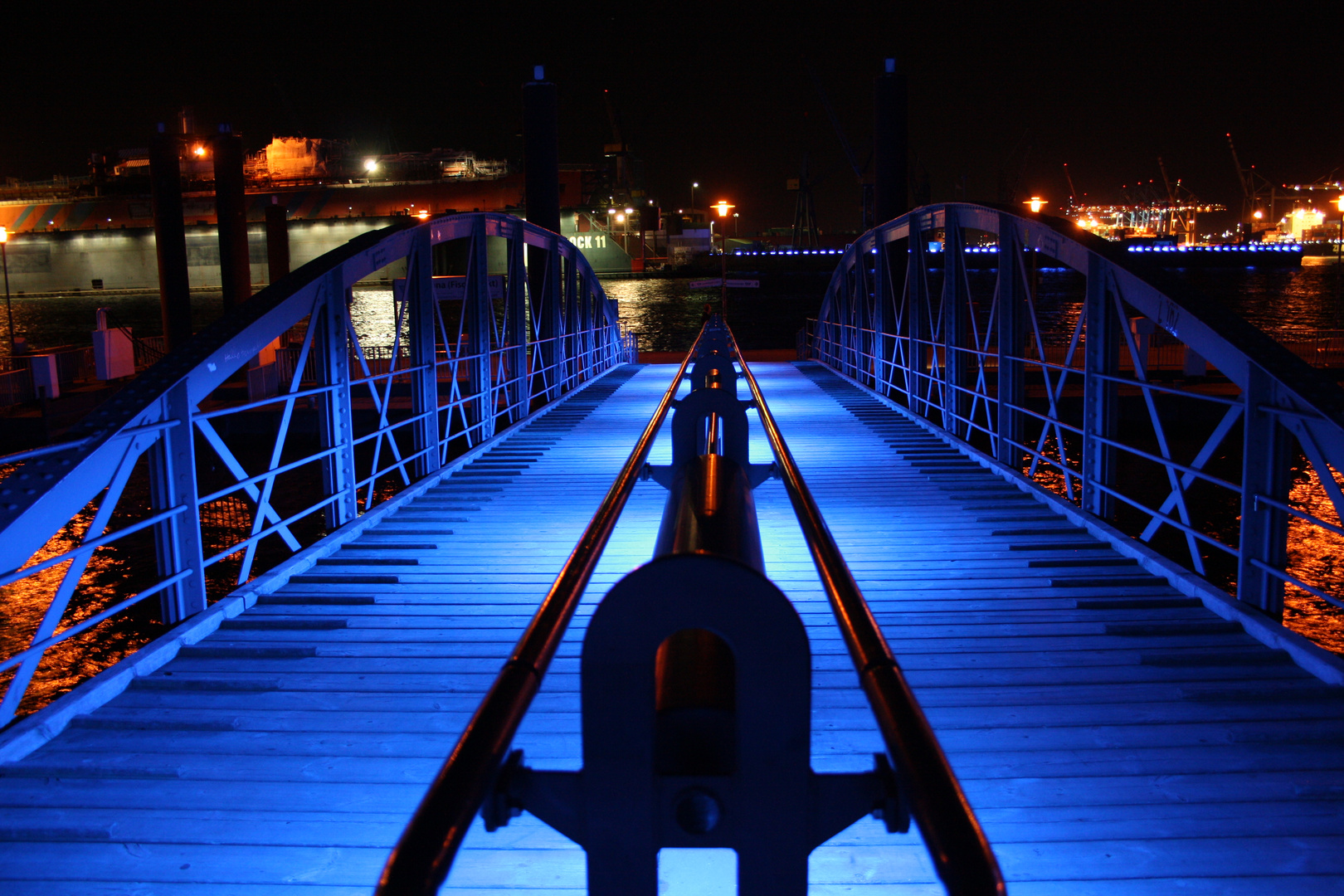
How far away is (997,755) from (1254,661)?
1.39 meters

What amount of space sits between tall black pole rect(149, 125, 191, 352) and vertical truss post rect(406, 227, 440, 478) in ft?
71.2

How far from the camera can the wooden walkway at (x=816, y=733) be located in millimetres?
2553

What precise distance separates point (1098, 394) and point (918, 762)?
5.44 metres

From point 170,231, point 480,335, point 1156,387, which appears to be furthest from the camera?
point 170,231

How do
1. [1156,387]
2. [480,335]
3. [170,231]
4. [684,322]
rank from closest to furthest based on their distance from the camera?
[1156,387] → [480,335] → [170,231] → [684,322]

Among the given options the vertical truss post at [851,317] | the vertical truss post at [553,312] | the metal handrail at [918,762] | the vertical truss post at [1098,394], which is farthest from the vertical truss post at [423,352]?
the vertical truss post at [851,317]

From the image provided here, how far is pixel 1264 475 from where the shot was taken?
4.15 metres

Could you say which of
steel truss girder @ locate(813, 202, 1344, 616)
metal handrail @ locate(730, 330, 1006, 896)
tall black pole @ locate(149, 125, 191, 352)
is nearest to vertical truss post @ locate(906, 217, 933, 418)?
steel truss girder @ locate(813, 202, 1344, 616)

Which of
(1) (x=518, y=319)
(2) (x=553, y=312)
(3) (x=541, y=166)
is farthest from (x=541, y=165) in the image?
(1) (x=518, y=319)

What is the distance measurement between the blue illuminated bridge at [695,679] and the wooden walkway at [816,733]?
0.01 meters

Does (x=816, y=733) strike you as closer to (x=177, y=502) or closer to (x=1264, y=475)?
(x=1264, y=475)

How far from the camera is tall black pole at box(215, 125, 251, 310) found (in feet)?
101

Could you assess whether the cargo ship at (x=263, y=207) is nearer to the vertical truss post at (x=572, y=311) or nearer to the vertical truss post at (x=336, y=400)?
the vertical truss post at (x=572, y=311)

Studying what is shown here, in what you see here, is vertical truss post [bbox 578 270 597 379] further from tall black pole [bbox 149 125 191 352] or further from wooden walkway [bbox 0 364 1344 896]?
tall black pole [bbox 149 125 191 352]
